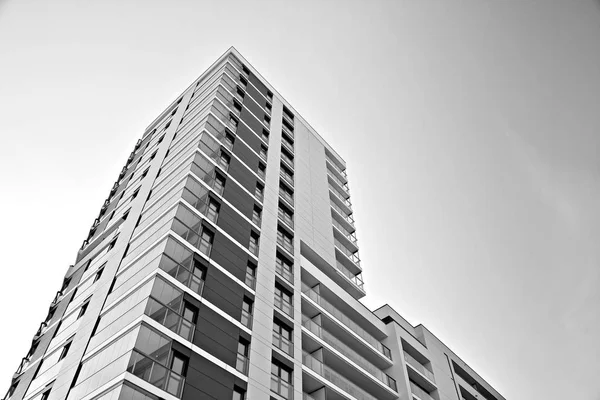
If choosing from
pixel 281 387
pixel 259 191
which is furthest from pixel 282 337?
pixel 259 191

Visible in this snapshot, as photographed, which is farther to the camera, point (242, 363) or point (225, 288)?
point (225, 288)

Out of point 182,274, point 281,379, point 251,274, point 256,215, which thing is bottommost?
point 281,379

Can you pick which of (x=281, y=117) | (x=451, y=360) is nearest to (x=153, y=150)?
(x=281, y=117)

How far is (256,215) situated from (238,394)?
51.6ft

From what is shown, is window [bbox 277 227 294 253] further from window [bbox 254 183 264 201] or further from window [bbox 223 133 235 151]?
window [bbox 223 133 235 151]

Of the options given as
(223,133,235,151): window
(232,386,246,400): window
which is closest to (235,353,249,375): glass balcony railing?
(232,386,246,400): window

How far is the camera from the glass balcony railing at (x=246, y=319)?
30625 mm

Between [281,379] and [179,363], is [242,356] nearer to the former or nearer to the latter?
[281,379]

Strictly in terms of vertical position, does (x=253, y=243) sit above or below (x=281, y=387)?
above

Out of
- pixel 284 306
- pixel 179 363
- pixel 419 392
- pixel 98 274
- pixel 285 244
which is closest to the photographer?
pixel 179 363

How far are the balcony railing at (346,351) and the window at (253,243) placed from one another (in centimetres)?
660

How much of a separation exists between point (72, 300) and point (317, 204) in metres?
24.8

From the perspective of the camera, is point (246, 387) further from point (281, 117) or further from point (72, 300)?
point (281, 117)

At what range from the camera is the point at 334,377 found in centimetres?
3541
